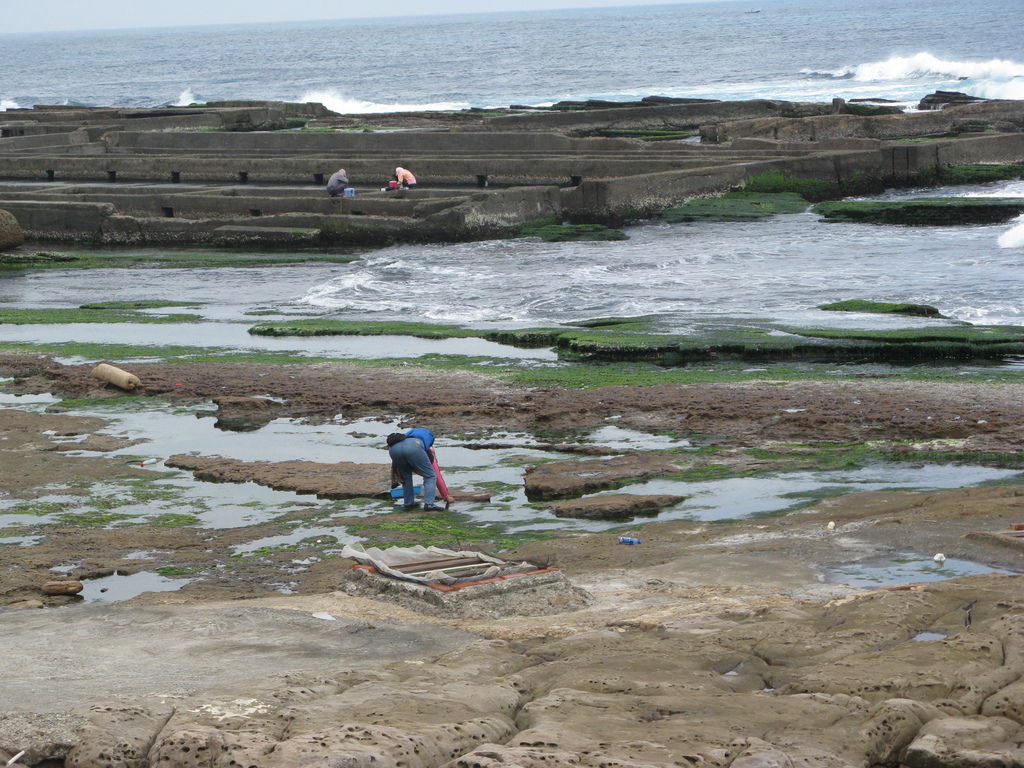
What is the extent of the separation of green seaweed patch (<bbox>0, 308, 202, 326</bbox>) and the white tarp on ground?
13995 mm

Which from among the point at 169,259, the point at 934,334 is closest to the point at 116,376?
the point at 934,334

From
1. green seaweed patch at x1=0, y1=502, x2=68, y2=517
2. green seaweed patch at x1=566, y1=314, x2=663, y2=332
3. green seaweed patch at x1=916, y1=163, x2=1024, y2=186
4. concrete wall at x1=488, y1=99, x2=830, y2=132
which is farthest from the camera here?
concrete wall at x1=488, y1=99, x2=830, y2=132

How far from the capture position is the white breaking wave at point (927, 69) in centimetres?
8669

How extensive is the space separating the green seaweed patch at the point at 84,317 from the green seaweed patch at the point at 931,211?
16.3 m

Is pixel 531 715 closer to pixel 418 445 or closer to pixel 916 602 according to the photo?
pixel 916 602

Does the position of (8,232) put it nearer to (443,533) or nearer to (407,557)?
(443,533)

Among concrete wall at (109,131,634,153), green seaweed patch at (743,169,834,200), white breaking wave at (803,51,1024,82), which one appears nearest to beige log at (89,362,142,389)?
concrete wall at (109,131,634,153)

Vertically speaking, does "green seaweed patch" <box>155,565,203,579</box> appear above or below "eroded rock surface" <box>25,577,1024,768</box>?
below

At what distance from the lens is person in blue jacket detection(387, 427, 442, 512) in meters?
12.5

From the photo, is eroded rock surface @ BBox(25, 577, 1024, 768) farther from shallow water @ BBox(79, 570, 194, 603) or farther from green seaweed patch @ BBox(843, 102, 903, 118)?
green seaweed patch @ BBox(843, 102, 903, 118)

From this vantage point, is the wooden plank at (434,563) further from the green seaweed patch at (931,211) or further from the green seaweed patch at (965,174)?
the green seaweed patch at (965,174)

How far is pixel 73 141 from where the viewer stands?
43.6 m

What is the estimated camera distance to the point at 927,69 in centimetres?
9369

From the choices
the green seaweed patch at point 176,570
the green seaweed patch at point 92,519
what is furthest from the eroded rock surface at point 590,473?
the green seaweed patch at point 92,519
